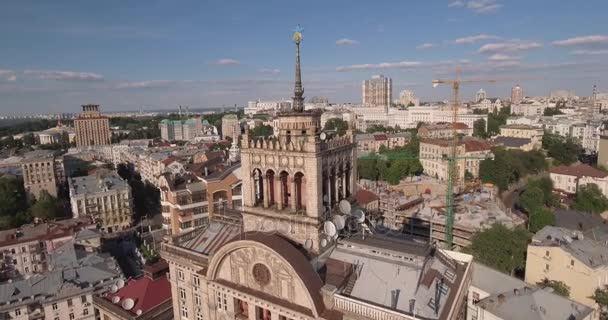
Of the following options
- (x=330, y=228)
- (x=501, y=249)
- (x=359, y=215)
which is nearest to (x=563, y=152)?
(x=501, y=249)

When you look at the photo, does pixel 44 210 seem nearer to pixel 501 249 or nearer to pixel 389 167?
pixel 389 167

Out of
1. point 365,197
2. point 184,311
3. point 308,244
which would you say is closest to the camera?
point 308,244

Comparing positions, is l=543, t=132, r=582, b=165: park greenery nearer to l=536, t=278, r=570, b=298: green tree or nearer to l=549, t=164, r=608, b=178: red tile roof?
l=549, t=164, r=608, b=178: red tile roof

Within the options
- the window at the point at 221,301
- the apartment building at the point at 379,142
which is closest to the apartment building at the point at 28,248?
the window at the point at 221,301

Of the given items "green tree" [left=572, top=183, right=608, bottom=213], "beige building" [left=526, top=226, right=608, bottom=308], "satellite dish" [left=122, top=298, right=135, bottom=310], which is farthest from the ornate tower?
"green tree" [left=572, top=183, right=608, bottom=213]

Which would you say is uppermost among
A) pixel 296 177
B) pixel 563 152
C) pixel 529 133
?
pixel 296 177

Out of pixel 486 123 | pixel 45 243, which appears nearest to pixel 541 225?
pixel 45 243

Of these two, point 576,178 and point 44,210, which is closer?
point 44,210
